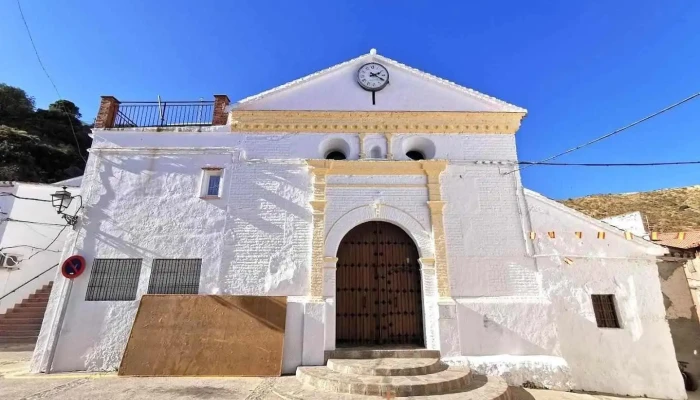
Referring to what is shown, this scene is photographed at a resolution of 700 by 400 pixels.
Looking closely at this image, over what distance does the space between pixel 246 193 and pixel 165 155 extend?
2.23 metres

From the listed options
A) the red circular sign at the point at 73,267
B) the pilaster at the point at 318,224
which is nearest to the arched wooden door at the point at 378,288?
the pilaster at the point at 318,224

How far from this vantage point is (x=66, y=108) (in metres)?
30.0

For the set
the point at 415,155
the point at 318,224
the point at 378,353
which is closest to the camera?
the point at 378,353

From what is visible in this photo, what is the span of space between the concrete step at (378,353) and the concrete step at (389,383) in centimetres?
60

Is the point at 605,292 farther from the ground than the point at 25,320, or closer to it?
farther from the ground

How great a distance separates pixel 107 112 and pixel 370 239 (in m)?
7.11

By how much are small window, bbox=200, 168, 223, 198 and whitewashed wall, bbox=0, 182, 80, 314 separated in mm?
6281

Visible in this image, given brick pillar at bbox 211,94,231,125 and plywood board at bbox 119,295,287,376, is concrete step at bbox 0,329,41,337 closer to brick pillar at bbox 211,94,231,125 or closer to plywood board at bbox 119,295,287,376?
plywood board at bbox 119,295,287,376

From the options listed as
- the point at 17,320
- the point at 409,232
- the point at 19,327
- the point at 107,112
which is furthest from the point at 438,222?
the point at 17,320

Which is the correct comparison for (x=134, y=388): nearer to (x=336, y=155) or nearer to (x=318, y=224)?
(x=318, y=224)

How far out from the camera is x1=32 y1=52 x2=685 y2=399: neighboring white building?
690 centimetres

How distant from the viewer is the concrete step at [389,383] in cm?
511

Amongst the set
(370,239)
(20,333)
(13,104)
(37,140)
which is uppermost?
(13,104)

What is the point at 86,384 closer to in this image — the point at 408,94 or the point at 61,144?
the point at 408,94
